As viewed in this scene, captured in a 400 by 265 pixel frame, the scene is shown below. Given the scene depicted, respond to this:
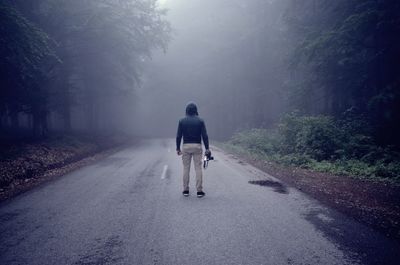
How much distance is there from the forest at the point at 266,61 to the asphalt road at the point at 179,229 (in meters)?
5.90

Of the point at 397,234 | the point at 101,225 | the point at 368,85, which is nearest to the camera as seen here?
the point at 397,234

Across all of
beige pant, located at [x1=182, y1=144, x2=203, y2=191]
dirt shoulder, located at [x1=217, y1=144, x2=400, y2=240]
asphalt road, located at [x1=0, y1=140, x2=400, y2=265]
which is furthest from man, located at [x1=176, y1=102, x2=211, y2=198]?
dirt shoulder, located at [x1=217, y1=144, x2=400, y2=240]

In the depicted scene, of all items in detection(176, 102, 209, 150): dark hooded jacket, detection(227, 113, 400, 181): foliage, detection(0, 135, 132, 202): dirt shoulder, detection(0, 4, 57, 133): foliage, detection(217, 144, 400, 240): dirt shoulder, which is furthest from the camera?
detection(0, 4, 57, 133): foliage

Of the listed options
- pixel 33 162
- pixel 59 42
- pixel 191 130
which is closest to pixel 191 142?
pixel 191 130

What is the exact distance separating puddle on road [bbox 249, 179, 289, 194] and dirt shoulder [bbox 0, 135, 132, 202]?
709cm

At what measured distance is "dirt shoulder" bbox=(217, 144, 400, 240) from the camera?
20.2ft

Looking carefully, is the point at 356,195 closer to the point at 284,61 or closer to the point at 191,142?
the point at 191,142

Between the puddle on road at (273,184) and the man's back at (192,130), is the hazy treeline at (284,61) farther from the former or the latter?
the man's back at (192,130)

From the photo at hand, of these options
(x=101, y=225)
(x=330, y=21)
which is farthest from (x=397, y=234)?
(x=330, y=21)

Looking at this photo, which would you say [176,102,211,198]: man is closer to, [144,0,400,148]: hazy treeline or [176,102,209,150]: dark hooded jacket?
[176,102,209,150]: dark hooded jacket

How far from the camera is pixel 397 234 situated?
5.39m

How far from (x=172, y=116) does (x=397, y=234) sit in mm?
65285

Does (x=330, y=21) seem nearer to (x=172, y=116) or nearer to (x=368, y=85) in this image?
(x=368, y=85)

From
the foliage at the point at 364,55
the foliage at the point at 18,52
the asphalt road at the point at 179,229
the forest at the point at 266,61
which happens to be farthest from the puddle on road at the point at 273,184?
the foliage at the point at 18,52
